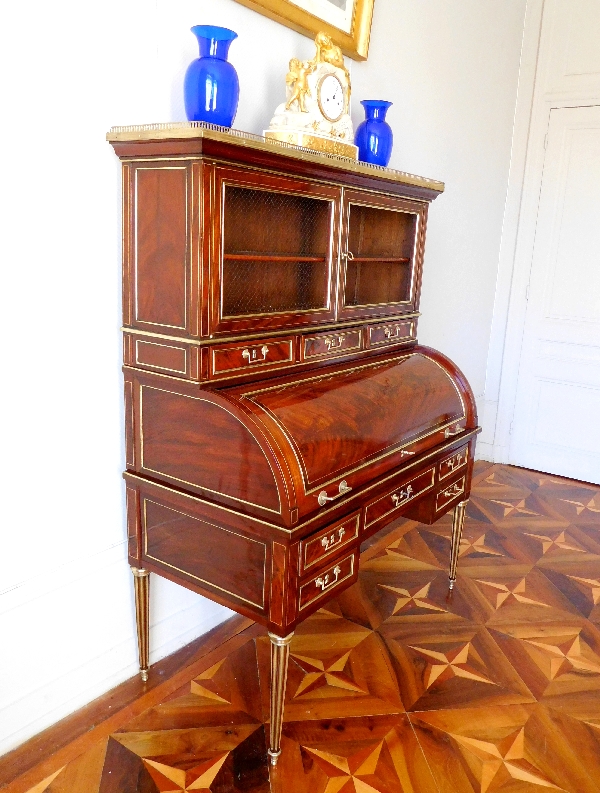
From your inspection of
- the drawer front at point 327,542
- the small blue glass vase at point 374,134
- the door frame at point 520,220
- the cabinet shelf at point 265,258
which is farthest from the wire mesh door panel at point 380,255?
the door frame at point 520,220

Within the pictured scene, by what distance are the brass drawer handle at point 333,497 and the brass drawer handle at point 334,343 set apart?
0.51 m

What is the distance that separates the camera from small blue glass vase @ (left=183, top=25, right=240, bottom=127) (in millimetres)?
1784

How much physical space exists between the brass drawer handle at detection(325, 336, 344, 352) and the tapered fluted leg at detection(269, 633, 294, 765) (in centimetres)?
92

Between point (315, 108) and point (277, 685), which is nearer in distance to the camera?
point (277, 685)

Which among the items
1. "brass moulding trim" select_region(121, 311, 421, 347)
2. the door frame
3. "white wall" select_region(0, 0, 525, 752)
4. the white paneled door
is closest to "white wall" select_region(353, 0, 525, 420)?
the door frame

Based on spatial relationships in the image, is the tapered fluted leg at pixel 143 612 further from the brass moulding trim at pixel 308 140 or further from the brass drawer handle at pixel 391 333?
the brass moulding trim at pixel 308 140

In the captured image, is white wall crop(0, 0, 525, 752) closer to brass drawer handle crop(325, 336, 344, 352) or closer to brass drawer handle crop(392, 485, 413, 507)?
brass drawer handle crop(325, 336, 344, 352)

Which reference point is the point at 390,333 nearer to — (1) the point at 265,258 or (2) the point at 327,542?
(1) the point at 265,258

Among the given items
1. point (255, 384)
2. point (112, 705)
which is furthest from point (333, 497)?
point (112, 705)

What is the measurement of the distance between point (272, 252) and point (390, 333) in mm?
688

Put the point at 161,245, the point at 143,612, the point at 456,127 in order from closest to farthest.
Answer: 1. the point at 161,245
2. the point at 143,612
3. the point at 456,127

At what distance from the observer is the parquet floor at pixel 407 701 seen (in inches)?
72.7

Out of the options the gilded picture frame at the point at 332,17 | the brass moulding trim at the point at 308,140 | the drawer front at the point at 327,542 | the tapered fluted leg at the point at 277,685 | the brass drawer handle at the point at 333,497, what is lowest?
the tapered fluted leg at the point at 277,685

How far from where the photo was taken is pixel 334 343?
220cm
